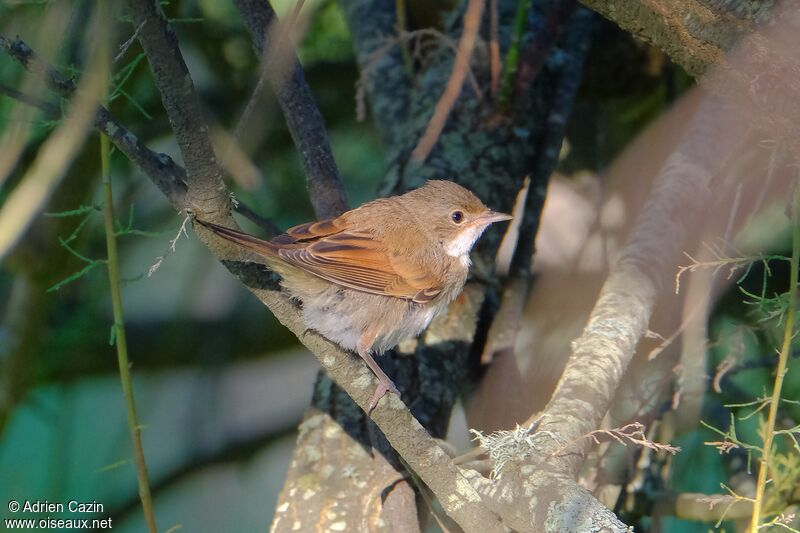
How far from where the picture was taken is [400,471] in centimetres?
294

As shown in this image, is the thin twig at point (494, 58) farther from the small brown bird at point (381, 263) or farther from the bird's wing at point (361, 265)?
the bird's wing at point (361, 265)

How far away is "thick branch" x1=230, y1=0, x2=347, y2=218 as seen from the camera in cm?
291

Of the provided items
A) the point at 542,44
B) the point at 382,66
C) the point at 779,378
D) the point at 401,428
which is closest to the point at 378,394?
the point at 401,428

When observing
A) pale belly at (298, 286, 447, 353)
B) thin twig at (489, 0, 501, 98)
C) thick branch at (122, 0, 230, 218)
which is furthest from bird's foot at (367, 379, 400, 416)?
thin twig at (489, 0, 501, 98)

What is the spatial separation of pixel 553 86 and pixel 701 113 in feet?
2.69

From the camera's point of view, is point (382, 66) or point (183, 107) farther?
point (382, 66)

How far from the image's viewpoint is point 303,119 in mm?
3070

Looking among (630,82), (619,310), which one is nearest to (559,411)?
(619,310)

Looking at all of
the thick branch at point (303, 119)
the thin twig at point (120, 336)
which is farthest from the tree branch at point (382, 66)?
the thin twig at point (120, 336)

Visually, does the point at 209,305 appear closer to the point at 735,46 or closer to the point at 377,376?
the point at 377,376

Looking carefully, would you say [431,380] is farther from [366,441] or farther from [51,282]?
[51,282]

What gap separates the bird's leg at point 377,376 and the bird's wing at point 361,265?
209 millimetres

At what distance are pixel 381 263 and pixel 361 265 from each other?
0.13 metres

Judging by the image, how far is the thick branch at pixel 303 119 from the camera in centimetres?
291
